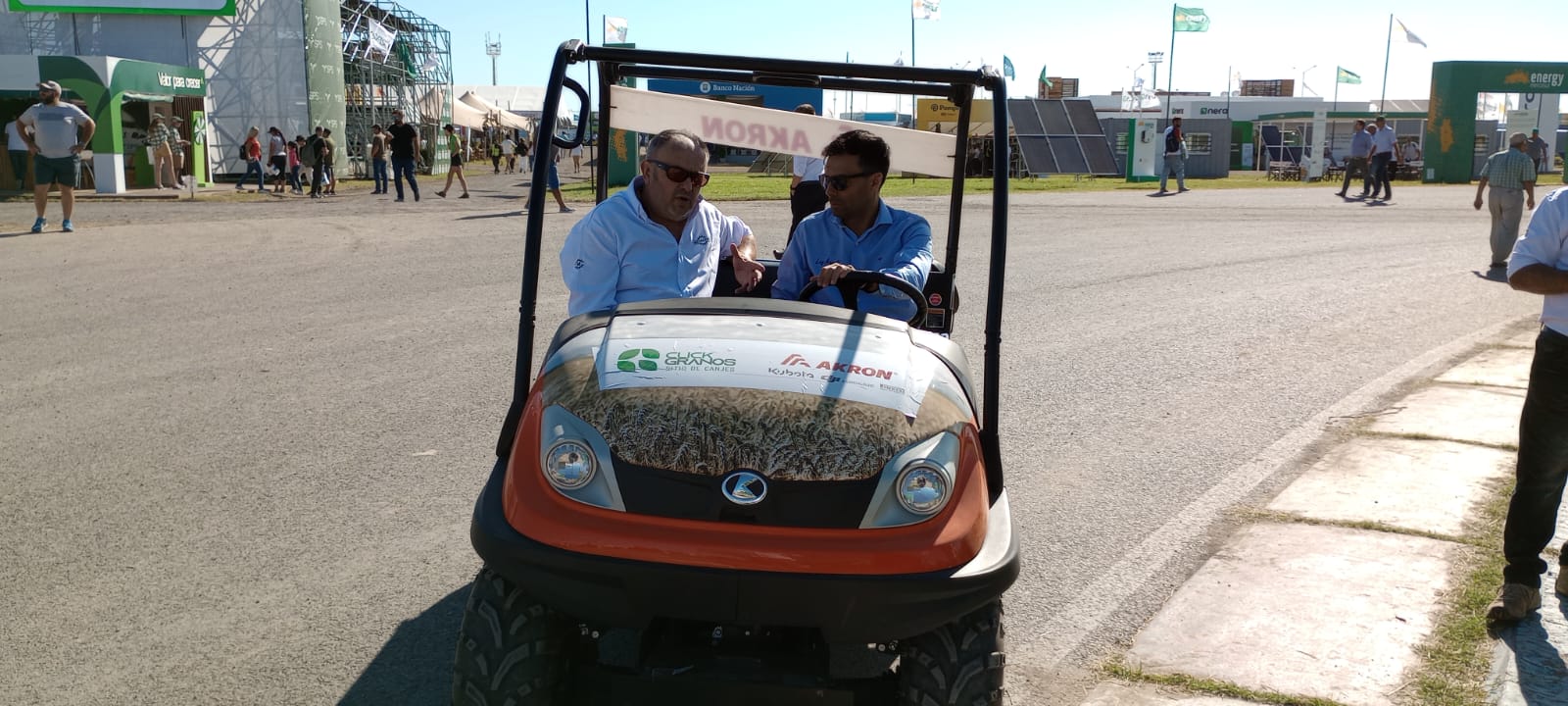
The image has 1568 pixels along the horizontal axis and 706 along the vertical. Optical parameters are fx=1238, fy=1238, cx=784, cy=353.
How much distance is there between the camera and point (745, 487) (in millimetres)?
2689

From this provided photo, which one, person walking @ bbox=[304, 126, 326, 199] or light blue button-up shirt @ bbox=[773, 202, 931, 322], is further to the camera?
person walking @ bbox=[304, 126, 326, 199]

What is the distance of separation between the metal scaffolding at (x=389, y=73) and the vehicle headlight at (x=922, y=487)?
120 ft

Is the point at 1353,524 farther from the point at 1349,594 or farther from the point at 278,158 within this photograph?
the point at 278,158

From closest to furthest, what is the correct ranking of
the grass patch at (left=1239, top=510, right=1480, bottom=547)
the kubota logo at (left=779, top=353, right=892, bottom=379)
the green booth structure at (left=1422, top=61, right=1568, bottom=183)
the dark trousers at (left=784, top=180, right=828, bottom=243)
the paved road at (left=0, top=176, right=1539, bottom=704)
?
the kubota logo at (left=779, top=353, right=892, bottom=379) < the paved road at (left=0, top=176, right=1539, bottom=704) < the grass patch at (left=1239, top=510, right=1480, bottom=547) < the dark trousers at (left=784, top=180, right=828, bottom=243) < the green booth structure at (left=1422, top=61, right=1568, bottom=183)

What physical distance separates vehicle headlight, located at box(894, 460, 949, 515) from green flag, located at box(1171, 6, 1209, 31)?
55168 millimetres

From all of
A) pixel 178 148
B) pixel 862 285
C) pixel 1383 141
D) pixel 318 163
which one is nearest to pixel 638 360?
pixel 862 285

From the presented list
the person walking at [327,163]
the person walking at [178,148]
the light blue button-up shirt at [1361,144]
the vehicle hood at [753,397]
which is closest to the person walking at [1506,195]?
the vehicle hood at [753,397]

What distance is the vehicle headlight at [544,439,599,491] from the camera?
2.73m

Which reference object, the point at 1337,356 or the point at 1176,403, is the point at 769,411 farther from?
the point at 1337,356

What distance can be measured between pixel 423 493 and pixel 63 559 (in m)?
1.35

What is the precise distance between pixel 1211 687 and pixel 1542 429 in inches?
63.9

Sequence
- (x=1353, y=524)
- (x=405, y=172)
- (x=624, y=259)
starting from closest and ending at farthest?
1. (x=624, y=259)
2. (x=1353, y=524)
3. (x=405, y=172)

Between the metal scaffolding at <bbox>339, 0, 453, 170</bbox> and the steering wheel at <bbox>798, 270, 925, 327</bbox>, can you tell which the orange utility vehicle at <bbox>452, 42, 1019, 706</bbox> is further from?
the metal scaffolding at <bbox>339, 0, 453, 170</bbox>

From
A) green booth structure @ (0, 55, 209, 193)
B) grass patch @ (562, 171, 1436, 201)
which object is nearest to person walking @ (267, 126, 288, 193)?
green booth structure @ (0, 55, 209, 193)
